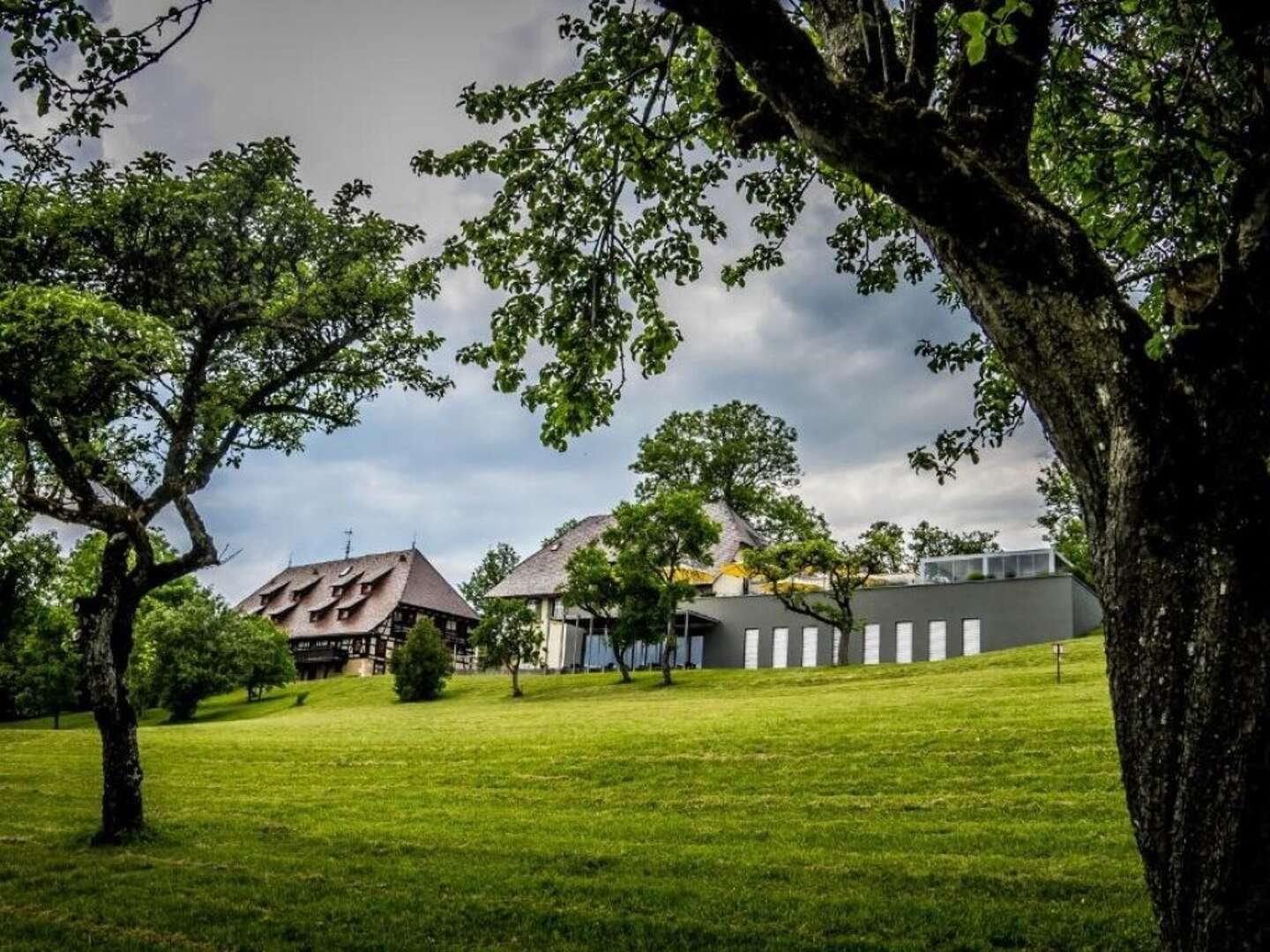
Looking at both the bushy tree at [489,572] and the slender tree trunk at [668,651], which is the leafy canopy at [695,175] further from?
the bushy tree at [489,572]

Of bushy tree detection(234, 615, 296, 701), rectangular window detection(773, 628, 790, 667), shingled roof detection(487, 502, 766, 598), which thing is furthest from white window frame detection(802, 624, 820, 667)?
bushy tree detection(234, 615, 296, 701)

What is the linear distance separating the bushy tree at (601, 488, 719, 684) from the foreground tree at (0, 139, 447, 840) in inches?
902

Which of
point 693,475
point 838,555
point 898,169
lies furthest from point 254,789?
point 693,475

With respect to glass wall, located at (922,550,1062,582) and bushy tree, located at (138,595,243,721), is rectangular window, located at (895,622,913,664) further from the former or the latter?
bushy tree, located at (138,595,243,721)

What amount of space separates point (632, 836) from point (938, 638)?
2935cm

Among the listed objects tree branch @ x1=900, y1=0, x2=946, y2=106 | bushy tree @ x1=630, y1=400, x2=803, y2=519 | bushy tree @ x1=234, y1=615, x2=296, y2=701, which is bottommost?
bushy tree @ x1=234, y1=615, x2=296, y2=701

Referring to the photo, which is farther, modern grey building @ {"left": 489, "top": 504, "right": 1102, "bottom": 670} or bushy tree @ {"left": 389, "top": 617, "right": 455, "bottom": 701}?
bushy tree @ {"left": 389, "top": 617, "right": 455, "bottom": 701}

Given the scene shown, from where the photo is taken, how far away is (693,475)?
61.1 meters

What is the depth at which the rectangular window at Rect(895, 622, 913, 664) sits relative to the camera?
128ft

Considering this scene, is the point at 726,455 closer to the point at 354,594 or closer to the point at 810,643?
the point at 810,643

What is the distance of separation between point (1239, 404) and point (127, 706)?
1376 centimetres

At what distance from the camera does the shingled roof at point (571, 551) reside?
50.2m

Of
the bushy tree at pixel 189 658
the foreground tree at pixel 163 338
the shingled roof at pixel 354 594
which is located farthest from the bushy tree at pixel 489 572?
the foreground tree at pixel 163 338

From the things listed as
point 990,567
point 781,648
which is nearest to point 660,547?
point 781,648
